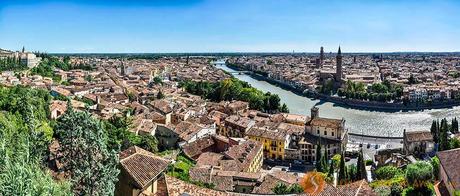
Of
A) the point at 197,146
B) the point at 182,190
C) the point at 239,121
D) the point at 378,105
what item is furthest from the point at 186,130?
the point at 378,105

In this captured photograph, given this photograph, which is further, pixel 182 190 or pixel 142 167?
pixel 182 190

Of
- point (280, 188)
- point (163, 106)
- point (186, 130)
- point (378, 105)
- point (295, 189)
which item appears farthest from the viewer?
point (378, 105)

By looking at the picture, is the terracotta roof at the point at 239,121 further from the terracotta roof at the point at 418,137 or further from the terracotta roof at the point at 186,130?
the terracotta roof at the point at 418,137

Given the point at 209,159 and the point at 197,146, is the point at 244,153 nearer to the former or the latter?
the point at 209,159

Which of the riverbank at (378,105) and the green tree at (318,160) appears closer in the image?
the green tree at (318,160)

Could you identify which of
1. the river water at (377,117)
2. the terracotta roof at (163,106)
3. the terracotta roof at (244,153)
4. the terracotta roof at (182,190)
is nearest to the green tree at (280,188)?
the terracotta roof at (244,153)

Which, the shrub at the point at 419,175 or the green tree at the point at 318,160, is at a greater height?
the shrub at the point at 419,175
